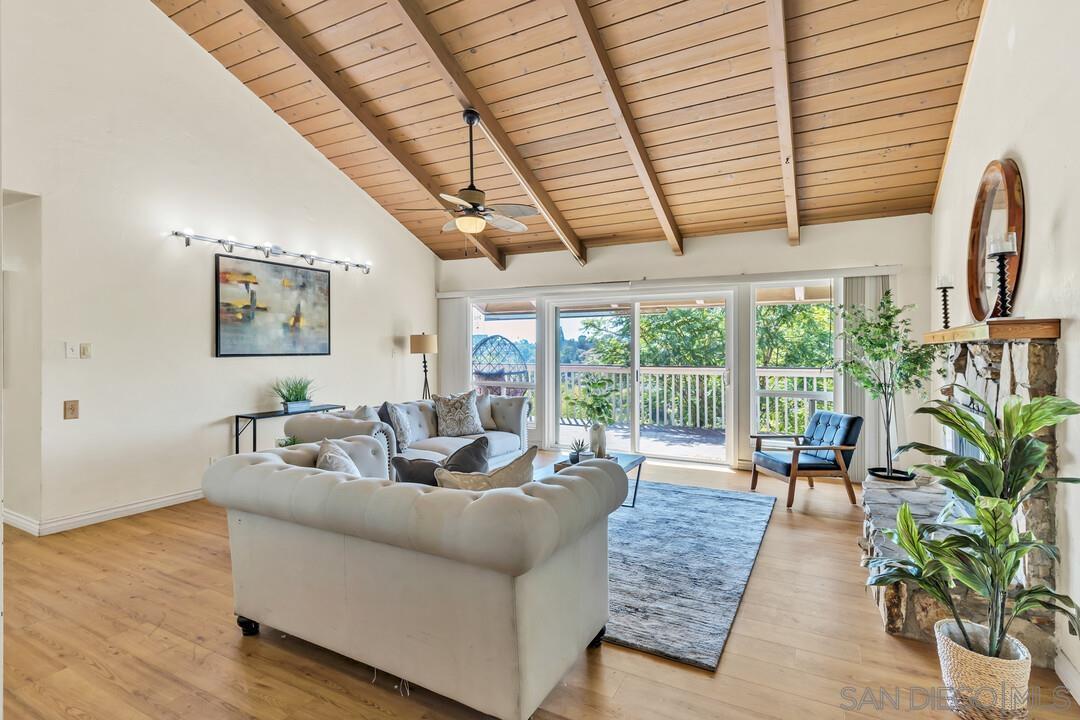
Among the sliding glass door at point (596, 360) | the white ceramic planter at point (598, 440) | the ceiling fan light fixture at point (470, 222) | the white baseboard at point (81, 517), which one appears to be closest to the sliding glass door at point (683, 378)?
the sliding glass door at point (596, 360)

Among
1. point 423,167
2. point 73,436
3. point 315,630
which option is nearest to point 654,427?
point 423,167

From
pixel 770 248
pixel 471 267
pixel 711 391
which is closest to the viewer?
pixel 770 248

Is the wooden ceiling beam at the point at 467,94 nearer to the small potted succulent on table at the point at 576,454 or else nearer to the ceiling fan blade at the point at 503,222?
the ceiling fan blade at the point at 503,222

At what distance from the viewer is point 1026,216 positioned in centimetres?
270

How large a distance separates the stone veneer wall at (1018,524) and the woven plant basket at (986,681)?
45 centimetres

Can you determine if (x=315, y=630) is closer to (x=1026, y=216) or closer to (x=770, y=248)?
(x=1026, y=216)

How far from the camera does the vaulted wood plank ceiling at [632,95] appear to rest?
3.65m

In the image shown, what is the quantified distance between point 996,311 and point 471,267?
5.41 meters

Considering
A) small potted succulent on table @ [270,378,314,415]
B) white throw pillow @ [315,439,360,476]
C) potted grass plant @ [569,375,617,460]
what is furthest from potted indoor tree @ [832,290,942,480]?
small potted succulent on table @ [270,378,314,415]

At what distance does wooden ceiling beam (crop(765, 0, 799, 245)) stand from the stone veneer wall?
6.25 feet

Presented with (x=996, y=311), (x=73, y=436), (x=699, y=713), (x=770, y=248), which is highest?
(x=770, y=248)

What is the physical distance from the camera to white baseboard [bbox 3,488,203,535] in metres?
3.88

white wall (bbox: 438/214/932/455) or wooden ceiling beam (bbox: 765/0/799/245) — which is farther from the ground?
wooden ceiling beam (bbox: 765/0/799/245)

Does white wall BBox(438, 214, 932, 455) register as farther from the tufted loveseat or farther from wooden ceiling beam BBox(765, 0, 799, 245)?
the tufted loveseat
